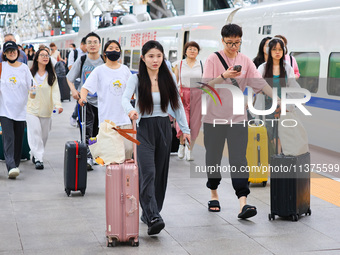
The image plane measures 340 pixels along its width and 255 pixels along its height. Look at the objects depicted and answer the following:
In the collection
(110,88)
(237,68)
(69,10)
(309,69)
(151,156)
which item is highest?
(69,10)

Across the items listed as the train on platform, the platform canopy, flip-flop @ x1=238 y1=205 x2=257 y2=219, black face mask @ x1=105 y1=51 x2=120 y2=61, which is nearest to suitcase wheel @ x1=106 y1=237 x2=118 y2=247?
flip-flop @ x1=238 y1=205 x2=257 y2=219

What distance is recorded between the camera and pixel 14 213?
21.4ft

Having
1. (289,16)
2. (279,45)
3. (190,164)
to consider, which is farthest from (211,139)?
(289,16)

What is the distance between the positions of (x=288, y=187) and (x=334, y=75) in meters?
4.27

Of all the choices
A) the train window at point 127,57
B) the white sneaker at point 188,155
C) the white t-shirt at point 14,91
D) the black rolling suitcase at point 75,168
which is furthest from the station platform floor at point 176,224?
the train window at point 127,57

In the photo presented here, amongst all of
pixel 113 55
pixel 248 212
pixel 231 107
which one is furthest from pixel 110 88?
pixel 248 212

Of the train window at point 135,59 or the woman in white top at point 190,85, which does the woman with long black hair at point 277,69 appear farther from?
the train window at point 135,59

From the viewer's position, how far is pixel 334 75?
10.0 meters

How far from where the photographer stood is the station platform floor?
5.36 metres

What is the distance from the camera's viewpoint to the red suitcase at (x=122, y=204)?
17.7ft

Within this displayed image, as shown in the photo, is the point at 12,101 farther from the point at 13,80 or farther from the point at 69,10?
the point at 69,10

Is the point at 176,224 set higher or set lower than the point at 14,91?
lower

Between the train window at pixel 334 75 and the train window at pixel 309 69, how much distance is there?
303 mm

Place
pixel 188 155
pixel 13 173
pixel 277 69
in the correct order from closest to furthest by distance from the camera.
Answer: pixel 277 69 → pixel 13 173 → pixel 188 155
